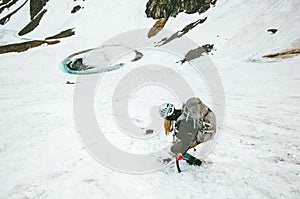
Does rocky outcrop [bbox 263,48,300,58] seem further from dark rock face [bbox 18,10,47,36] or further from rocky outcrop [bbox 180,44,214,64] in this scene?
dark rock face [bbox 18,10,47,36]

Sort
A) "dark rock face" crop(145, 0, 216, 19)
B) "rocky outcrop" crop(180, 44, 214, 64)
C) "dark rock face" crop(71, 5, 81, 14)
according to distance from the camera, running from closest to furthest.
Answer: "rocky outcrop" crop(180, 44, 214, 64), "dark rock face" crop(145, 0, 216, 19), "dark rock face" crop(71, 5, 81, 14)

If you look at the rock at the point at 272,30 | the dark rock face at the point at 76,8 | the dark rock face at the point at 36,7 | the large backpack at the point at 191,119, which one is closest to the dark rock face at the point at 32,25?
the dark rock face at the point at 36,7

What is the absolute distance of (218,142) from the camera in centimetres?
719

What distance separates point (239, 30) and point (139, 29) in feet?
73.3

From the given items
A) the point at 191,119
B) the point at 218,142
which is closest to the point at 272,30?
the point at 218,142

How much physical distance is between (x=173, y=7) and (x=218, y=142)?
39281 mm

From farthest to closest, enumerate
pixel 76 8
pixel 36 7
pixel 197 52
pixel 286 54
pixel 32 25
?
pixel 36 7 → pixel 32 25 → pixel 76 8 → pixel 197 52 → pixel 286 54

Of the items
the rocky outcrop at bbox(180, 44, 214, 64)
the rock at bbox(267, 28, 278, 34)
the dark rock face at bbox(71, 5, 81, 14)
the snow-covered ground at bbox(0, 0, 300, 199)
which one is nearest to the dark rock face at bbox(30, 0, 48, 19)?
the dark rock face at bbox(71, 5, 81, 14)

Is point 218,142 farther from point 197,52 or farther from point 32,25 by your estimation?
point 32,25

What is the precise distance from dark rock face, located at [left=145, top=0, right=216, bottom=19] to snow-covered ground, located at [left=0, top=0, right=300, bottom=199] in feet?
41.3

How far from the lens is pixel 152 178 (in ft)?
17.9

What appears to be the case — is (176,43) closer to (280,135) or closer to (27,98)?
(27,98)

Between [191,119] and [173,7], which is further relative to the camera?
[173,7]

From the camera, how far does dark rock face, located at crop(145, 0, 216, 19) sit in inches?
1467
